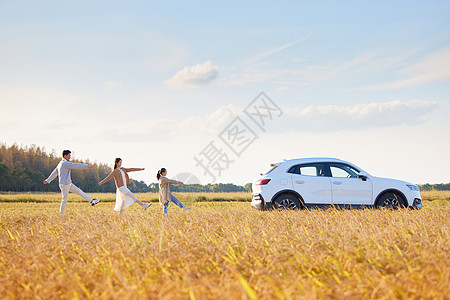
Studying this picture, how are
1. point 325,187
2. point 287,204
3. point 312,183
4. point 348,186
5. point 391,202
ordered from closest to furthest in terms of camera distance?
point 287,204
point 312,183
point 325,187
point 348,186
point 391,202

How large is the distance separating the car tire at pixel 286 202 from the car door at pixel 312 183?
264 millimetres

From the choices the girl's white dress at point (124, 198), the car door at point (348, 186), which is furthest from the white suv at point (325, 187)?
the girl's white dress at point (124, 198)

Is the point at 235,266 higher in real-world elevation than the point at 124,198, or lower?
lower

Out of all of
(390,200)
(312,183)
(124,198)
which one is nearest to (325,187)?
(312,183)

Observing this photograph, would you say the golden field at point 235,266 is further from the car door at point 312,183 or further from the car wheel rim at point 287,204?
the car door at point 312,183

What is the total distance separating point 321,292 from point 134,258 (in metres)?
2.80

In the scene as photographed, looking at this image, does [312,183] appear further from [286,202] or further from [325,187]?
[286,202]

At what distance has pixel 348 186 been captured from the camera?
508 inches

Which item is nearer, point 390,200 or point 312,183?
point 312,183

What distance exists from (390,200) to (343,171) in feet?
6.34

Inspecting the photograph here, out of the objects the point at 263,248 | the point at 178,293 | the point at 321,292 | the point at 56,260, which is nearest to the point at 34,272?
the point at 56,260

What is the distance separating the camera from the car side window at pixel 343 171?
42.4 ft

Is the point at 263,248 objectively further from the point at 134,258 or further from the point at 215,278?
the point at 134,258

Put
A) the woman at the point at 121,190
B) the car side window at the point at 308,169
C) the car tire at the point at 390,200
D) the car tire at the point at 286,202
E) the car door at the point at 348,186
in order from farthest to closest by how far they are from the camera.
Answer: the woman at the point at 121,190 → the car tire at the point at 390,200 → the car door at the point at 348,186 → the car side window at the point at 308,169 → the car tire at the point at 286,202
